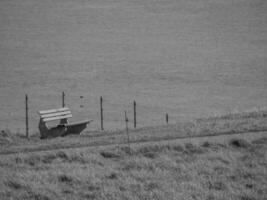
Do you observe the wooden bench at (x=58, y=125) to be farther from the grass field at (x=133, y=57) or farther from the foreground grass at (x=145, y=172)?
the grass field at (x=133, y=57)

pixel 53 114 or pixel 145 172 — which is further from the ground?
pixel 53 114

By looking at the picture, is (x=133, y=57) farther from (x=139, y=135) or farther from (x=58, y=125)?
(x=139, y=135)

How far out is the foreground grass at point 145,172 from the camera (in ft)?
46.5

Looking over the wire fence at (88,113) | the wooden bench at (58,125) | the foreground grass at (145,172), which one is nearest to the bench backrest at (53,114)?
the wooden bench at (58,125)

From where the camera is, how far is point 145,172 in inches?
615

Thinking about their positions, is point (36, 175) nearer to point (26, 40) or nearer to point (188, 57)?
point (188, 57)

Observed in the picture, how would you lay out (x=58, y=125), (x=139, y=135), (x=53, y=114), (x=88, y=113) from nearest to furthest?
(x=139, y=135), (x=58, y=125), (x=53, y=114), (x=88, y=113)

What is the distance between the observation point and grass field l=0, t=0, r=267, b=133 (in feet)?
143

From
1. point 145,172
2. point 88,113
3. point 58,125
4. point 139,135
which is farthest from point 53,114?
point 88,113

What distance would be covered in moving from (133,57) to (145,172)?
191 ft

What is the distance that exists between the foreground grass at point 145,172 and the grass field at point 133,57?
1422 cm

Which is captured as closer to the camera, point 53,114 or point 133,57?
point 53,114

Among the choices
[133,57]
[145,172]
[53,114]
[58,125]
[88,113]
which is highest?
[133,57]

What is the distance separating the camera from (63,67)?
65.6 meters
